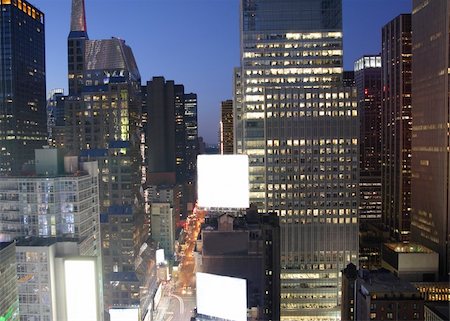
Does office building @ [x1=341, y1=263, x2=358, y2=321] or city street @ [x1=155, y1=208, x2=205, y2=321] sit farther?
city street @ [x1=155, y1=208, x2=205, y2=321]

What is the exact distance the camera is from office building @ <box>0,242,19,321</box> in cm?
2727

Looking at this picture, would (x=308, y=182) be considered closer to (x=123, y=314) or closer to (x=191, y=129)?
(x=123, y=314)

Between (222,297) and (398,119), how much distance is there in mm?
69192

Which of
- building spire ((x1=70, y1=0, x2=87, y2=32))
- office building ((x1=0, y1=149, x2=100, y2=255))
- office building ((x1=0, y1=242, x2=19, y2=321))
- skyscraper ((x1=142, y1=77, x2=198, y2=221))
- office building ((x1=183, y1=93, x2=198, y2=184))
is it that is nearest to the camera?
office building ((x1=0, y1=242, x2=19, y2=321))

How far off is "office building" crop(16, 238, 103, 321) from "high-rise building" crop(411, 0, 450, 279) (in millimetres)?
49712

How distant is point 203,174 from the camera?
114ft

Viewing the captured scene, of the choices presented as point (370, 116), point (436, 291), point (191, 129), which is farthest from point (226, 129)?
point (436, 291)

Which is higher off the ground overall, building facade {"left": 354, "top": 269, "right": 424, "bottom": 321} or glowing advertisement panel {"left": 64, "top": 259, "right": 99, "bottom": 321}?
glowing advertisement panel {"left": 64, "top": 259, "right": 99, "bottom": 321}

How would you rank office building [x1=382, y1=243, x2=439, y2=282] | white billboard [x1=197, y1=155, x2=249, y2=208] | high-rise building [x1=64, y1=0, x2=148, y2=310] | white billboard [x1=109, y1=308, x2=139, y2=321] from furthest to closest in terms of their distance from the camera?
high-rise building [x1=64, y1=0, x2=148, y2=310], office building [x1=382, y1=243, x2=439, y2=282], white billboard [x1=109, y1=308, x2=139, y2=321], white billboard [x1=197, y1=155, x2=249, y2=208]

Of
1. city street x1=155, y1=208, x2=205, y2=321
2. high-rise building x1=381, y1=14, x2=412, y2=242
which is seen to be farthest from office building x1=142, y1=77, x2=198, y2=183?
high-rise building x1=381, y1=14, x2=412, y2=242

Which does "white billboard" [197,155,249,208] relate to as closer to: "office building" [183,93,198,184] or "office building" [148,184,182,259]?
"office building" [148,184,182,259]

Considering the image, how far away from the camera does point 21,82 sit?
8344 cm

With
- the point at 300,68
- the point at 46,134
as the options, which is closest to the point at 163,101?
the point at 46,134

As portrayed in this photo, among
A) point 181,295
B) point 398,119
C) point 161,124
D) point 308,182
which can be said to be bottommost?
point 181,295
